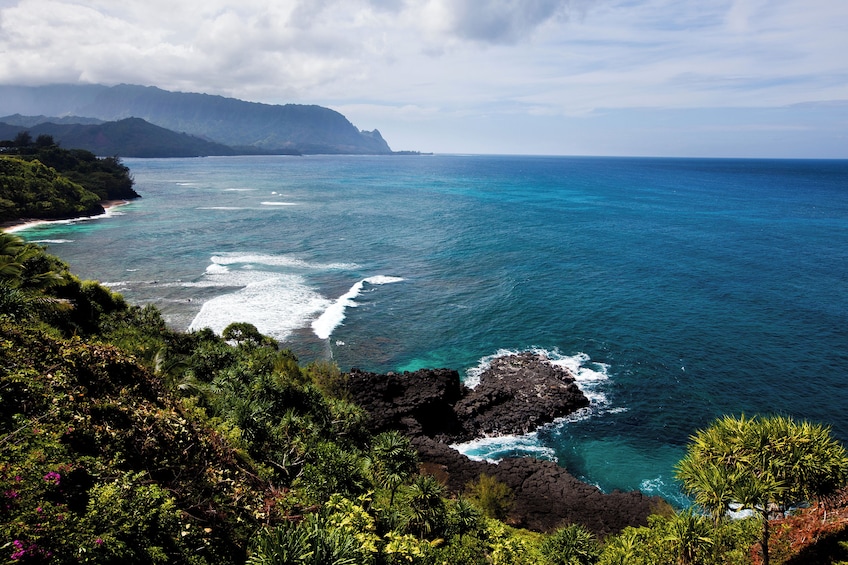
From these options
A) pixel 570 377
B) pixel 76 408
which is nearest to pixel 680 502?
pixel 570 377

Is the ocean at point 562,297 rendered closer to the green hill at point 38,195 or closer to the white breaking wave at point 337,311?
the white breaking wave at point 337,311

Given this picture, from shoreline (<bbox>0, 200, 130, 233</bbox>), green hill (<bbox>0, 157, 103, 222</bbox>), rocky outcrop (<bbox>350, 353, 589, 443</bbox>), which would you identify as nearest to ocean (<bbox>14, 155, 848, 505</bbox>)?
rocky outcrop (<bbox>350, 353, 589, 443</bbox>)

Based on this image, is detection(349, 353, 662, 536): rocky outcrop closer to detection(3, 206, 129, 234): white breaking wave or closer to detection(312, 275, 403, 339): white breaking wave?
detection(312, 275, 403, 339): white breaking wave

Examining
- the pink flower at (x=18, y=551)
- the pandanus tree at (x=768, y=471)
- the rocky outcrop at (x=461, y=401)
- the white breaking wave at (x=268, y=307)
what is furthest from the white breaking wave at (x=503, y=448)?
the pink flower at (x=18, y=551)

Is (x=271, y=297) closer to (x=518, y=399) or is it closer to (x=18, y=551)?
(x=518, y=399)

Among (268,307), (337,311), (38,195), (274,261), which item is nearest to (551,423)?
(337,311)
